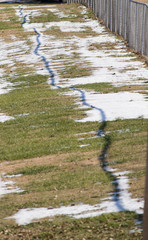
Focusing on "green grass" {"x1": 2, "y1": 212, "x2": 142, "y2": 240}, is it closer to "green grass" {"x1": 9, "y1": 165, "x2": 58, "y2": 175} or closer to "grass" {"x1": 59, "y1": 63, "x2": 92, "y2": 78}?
"green grass" {"x1": 9, "y1": 165, "x2": 58, "y2": 175}

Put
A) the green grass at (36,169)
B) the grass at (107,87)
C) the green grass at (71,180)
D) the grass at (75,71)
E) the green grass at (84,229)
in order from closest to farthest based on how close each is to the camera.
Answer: the green grass at (84,229), the green grass at (71,180), the green grass at (36,169), the grass at (107,87), the grass at (75,71)

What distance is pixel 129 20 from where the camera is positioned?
18.5m

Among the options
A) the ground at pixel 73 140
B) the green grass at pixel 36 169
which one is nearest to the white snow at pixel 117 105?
the ground at pixel 73 140

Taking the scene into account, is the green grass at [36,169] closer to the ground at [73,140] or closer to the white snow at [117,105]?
the ground at [73,140]

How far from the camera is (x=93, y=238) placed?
4.89m

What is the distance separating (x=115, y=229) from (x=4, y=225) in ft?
4.11

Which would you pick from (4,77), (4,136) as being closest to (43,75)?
(4,77)

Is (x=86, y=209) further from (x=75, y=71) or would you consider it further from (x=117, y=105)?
(x=75, y=71)

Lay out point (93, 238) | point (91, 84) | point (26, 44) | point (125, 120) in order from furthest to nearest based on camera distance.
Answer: point (26, 44) → point (91, 84) → point (125, 120) → point (93, 238)

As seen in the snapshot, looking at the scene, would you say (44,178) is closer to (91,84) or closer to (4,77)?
(91,84)

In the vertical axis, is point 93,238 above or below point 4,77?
above

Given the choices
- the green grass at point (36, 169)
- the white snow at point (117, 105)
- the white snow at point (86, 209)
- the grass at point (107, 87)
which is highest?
the white snow at point (86, 209)

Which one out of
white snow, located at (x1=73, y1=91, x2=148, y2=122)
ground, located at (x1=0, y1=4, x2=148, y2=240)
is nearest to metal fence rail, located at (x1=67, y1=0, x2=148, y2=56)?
ground, located at (x1=0, y1=4, x2=148, y2=240)

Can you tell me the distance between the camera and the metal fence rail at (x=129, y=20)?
643 inches
